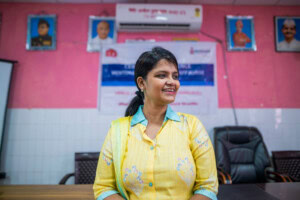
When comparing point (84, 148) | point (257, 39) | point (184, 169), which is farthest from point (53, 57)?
point (257, 39)

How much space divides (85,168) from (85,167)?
1 centimetres

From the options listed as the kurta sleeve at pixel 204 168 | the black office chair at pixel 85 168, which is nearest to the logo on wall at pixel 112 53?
the black office chair at pixel 85 168

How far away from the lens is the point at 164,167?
948mm

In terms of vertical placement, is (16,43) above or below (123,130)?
above

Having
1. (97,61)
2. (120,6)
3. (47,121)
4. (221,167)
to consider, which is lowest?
(221,167)

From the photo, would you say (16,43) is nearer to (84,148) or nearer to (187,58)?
(84,148)

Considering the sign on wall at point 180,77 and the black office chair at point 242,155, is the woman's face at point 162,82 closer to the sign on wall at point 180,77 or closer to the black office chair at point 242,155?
the black office chair at point 242,155

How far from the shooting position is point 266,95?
299 centimetres

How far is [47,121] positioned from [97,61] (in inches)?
46.0

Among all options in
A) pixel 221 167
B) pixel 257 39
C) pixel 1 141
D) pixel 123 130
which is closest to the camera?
pixel 123 130

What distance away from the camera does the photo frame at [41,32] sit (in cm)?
298

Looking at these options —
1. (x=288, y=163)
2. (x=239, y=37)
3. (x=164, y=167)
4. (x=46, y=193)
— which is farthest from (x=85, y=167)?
(x=239, y=37)

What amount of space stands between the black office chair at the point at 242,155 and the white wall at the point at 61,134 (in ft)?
1.20

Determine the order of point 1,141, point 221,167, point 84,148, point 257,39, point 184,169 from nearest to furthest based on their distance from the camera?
point 184,169 → point 221,167 → point 1,141 → point 84,148 → point 257,39
